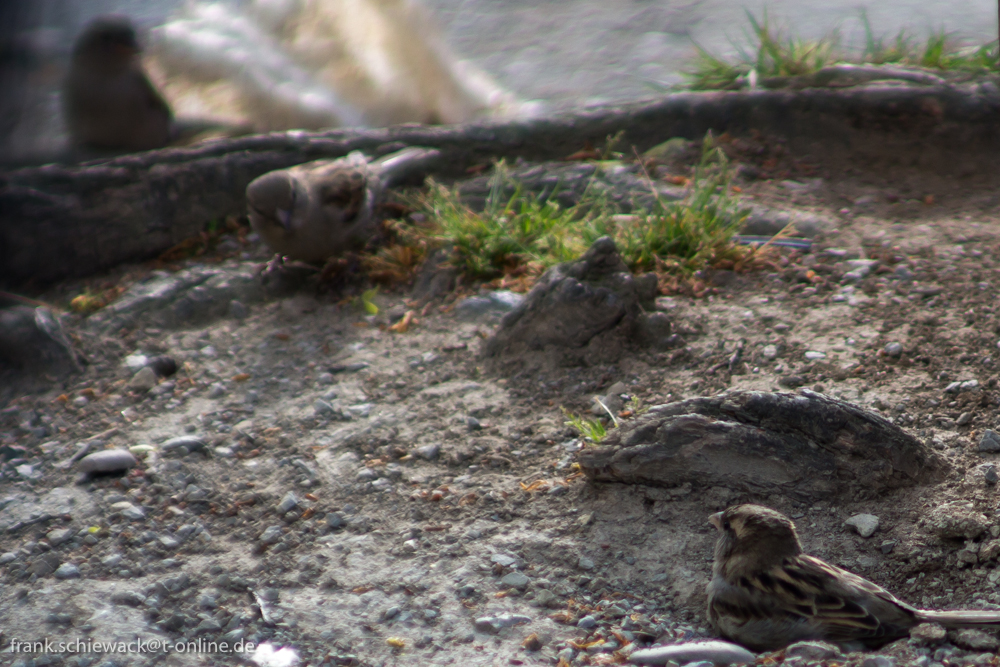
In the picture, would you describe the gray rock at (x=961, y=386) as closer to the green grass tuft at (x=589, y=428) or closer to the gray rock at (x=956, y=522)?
the gray rock at (x=956, y=522)

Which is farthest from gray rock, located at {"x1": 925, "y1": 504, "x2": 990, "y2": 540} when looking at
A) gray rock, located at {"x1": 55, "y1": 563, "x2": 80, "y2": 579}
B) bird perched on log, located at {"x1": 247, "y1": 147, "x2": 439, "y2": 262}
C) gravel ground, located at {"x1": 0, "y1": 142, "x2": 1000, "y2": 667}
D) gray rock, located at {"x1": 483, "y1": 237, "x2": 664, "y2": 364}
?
bird perched on log, located at {"x1": 247, "y1": 147, "x2": 439, "y2": 262}

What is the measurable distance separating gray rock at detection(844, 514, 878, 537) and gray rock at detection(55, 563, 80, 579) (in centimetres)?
271

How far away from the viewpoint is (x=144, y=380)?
13.9 feet

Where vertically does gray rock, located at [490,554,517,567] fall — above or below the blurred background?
below

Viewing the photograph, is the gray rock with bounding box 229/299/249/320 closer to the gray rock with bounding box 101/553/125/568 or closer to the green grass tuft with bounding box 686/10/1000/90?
the gray rock with bounding box 101/553/125/568

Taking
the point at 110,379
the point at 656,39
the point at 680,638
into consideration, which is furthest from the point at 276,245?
the point at 656,39

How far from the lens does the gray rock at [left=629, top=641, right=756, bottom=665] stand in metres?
2.35

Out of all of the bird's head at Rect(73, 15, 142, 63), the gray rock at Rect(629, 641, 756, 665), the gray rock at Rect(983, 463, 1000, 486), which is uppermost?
the bird's head at Rect(73, 15, 142, 63)

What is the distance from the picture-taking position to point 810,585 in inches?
95.1

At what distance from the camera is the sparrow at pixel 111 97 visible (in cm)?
532

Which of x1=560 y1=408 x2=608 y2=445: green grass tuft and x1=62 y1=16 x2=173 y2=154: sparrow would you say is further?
x1=62 y1=16 x2=173 y2=154: sparrow

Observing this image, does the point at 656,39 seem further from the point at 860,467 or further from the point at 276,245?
the point at 860,467

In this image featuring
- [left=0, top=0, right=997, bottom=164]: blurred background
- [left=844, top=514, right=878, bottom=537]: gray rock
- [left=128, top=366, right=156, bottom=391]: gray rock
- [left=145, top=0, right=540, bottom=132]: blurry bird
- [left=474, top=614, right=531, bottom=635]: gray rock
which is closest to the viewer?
[left=474, top=614, right=531, bottom=635]: gray rock

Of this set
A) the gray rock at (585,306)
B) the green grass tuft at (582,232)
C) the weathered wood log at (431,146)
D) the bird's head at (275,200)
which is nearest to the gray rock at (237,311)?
the bird's head at (275,200)
